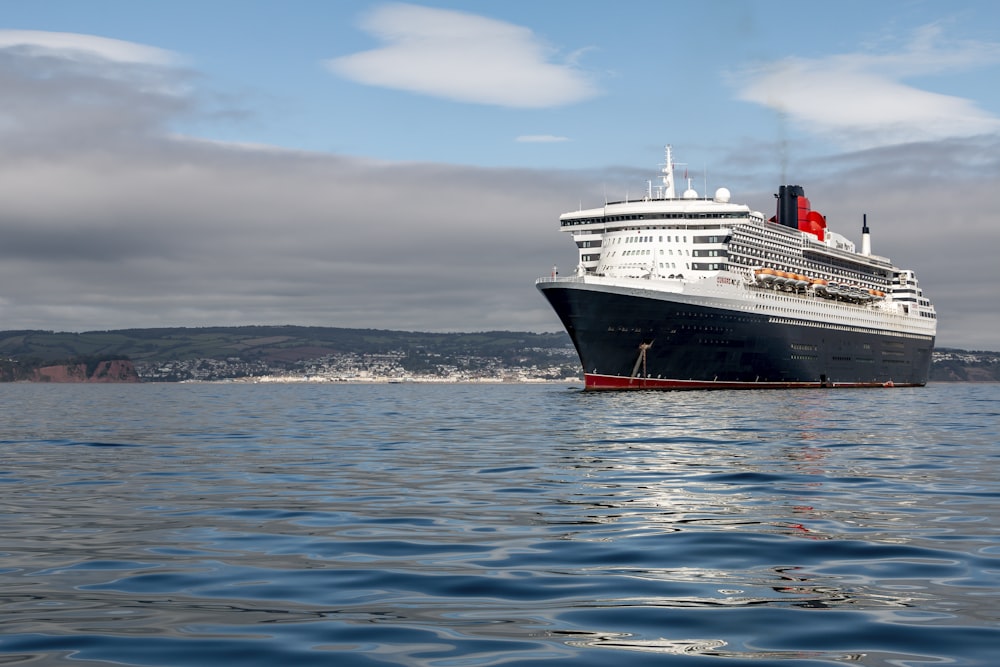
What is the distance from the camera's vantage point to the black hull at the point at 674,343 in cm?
7131

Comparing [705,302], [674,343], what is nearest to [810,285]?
[705,302]

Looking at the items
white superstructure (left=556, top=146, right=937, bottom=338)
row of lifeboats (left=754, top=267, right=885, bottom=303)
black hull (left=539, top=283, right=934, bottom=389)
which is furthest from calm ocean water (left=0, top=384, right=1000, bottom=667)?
row of lifeboats (left=754, top=267, right=885, bottom=303)

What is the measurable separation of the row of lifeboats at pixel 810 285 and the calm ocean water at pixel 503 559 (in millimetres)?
61181

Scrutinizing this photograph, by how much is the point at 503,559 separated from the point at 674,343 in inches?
2512

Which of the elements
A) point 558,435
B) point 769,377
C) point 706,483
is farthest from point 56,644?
point 769,377

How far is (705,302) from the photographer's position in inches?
2911

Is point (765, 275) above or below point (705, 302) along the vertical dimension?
above

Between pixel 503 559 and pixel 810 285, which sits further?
pixel 810 285

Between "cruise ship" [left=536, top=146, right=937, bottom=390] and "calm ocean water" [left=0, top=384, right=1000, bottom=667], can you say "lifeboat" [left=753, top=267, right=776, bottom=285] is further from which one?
"calm ocean water" [left=0, top=384, right=1000, bottom=667]

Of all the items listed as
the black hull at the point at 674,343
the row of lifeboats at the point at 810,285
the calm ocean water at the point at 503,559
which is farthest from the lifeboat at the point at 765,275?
the calm ocean water at the point at 503,559

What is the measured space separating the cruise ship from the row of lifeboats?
16 cm

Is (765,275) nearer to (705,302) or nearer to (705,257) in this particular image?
(705,257)

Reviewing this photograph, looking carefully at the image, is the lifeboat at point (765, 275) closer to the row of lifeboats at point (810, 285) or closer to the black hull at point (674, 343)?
the row of lifeboats at point (810, 285)

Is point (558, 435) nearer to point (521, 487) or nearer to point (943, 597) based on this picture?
point (521, 487)
